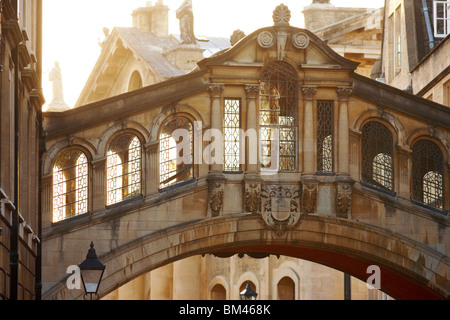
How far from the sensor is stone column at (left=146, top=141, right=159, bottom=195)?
113 ft

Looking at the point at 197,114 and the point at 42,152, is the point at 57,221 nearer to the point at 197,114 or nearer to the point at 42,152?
the point at 42,152

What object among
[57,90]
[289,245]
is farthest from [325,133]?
[57,90]

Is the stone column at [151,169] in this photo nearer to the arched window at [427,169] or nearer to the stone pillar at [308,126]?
the stone pillar at [308,126]

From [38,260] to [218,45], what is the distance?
41493 mm

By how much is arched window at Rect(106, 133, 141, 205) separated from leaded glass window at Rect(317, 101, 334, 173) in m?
4.26

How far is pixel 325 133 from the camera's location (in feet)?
117

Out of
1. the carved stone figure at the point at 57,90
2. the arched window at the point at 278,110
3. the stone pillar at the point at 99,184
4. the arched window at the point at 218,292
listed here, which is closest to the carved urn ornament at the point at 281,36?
the arched window at the point at 278,110

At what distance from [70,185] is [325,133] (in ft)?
20.0

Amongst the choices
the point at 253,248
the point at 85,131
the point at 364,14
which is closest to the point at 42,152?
the point at 85,131

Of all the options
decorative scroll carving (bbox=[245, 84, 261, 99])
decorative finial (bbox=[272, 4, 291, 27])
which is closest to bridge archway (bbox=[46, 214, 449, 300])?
decorative scroll carving (bbox=[245, 84, 261, 99])

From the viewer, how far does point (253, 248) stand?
38.2 m

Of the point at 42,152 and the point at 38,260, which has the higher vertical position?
the point at 42,152

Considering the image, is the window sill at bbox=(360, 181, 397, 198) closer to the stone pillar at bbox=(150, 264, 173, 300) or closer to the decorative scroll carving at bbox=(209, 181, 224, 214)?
the decorative scroll carving at bbox=(209, 181, 224, 214)

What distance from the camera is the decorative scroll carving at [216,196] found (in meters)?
34.8
